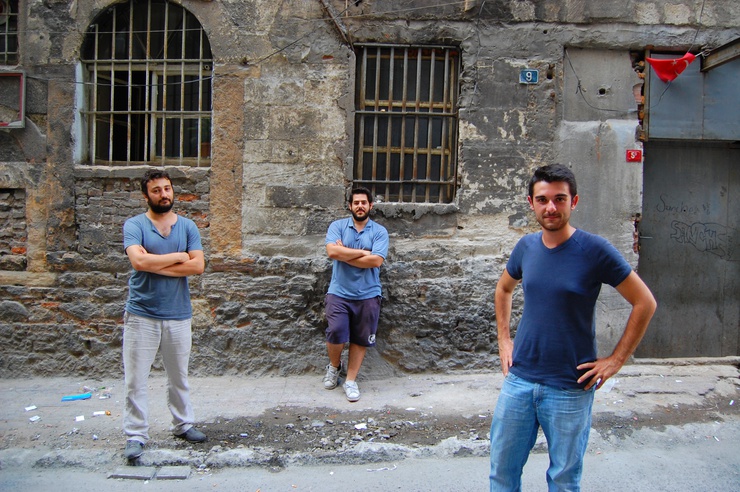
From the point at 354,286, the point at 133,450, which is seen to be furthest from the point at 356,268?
the point at 133,450

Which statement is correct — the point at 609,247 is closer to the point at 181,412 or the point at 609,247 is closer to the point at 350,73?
the point at 181,412

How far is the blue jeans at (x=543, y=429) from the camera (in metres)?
2.74

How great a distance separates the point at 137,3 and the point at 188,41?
0.61 metres

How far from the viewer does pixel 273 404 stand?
530 cm

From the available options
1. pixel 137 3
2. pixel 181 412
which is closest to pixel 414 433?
pixel 181 412

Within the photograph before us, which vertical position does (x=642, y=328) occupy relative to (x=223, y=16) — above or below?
below

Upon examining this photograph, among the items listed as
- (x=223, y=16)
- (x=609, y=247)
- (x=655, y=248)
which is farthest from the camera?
(x=655, y=248)

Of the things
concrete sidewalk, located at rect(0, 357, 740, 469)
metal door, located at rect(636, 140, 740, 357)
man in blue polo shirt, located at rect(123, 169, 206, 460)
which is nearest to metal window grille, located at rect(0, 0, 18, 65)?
man in blue polo shirt, located at rect(123, 169, 206, 460)

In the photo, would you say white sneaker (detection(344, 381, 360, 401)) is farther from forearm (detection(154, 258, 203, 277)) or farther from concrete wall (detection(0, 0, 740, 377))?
forearm (detection(154, 258, 203, 277))

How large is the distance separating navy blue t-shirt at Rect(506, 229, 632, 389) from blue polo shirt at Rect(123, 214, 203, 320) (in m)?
2.51

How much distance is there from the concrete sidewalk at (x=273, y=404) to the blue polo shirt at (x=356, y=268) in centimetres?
92

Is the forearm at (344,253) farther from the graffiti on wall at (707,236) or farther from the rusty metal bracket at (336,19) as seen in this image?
the graffiti on wall at (707,236)

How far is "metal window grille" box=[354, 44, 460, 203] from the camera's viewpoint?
20.0 ft

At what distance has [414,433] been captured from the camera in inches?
187
